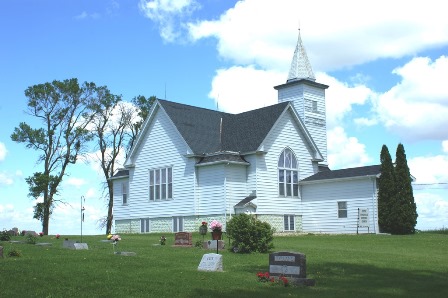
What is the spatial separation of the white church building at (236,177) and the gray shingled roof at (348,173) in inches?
4.2

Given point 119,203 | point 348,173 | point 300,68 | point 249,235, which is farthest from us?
point 300,68

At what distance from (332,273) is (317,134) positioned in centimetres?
3651

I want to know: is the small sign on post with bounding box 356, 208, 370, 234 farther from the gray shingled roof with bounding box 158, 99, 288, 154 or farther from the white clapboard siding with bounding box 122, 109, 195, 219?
the white clapboard siding with bounding box 122, 109, 195, 219

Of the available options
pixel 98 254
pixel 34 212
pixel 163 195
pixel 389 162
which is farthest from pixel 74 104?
pixel 98 254

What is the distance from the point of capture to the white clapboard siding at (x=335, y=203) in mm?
41188

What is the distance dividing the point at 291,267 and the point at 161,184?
29.4 meters

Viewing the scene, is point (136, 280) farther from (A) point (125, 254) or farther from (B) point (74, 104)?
(B) point (74, 104)

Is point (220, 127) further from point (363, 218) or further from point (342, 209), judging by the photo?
point (363, 218)

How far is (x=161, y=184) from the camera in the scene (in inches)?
1785

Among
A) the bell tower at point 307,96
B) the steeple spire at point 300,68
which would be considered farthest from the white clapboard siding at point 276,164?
the steeple spire at point 300,68

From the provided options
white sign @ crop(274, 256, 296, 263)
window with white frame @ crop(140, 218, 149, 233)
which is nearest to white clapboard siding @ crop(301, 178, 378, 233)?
window with white frame @ crop(140, 218, 149, 233)

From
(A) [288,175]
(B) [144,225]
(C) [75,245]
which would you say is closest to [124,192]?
(B) [144,225]

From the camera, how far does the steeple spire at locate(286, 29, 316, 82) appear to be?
181 feet

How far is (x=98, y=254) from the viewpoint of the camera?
2223cm
